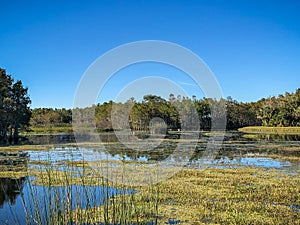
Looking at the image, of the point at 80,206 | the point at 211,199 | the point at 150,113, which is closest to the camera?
the point at 80,206

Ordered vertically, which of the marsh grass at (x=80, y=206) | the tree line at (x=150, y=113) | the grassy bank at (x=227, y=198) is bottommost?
the grassy bank at (x=227, y=198)

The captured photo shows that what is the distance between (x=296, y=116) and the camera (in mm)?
41000

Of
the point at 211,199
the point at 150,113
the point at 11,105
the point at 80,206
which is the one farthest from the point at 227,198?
the point at 150,113

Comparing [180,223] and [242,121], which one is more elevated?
[242,121]

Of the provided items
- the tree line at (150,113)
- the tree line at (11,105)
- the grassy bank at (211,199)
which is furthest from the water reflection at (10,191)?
the tree line at (11,105)

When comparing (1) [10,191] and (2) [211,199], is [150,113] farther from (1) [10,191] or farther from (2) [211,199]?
(2) [211,199]

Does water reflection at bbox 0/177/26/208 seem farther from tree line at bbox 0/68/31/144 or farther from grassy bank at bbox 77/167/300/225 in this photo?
tree line at bbox 0/68/31/144

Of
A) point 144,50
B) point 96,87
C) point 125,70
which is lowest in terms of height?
point 96,87

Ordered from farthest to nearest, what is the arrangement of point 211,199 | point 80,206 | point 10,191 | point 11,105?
point 11,105 < point 10,191 < point 211,199 < point 80,206

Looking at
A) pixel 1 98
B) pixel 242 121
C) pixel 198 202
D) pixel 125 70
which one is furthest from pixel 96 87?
pixel 242 121

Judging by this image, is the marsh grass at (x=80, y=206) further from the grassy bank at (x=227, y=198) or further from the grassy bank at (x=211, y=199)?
the grassy bank at (x=227, y=198)

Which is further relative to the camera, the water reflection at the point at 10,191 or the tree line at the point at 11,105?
the tree line at the point at 11,105

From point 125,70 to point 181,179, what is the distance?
3.87m

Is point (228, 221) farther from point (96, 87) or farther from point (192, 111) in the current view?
point (192, 111)
